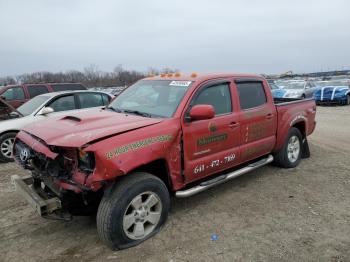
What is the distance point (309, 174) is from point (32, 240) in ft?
15.3

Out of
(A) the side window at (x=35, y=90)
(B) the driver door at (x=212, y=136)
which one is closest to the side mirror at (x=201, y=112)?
(B) the driver door at (x=212, y=136)

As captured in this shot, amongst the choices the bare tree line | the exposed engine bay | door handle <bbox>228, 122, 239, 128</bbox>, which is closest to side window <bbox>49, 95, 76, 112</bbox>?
the exposed engine bay

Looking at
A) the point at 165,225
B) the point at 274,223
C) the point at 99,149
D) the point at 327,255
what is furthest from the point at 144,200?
the point at 327,255

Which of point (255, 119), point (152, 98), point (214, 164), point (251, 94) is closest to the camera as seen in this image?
point (214, 164)

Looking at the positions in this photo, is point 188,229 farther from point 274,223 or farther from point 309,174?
point 309,174

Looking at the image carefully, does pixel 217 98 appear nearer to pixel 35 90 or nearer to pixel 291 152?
pixel 291 152

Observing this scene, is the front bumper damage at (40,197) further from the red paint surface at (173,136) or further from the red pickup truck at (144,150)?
the red paint surface at (173,136)

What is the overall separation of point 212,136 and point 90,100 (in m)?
5.08

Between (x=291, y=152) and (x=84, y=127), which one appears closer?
(x=84, y=127)

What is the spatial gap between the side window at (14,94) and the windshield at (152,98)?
797cm

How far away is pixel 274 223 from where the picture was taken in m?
3.96

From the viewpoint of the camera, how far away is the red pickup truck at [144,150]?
321 cm

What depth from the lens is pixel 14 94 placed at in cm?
1139

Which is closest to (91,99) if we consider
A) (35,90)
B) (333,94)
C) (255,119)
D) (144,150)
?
(35,90)
